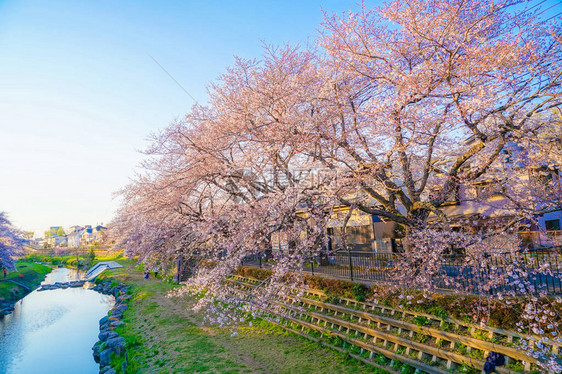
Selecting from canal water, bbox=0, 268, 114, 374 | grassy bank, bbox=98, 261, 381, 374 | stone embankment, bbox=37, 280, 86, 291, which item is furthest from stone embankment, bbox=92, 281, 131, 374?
stone embankment, bbox=37, 280, 86, 291

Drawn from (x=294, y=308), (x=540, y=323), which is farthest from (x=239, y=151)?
(x=540, y=323)

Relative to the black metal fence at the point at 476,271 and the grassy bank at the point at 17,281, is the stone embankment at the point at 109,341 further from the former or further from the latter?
the grassy bank at the point at 17,281

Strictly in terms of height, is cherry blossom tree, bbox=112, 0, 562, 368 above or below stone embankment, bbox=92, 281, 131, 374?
above

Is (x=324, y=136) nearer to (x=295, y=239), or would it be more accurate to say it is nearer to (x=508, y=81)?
(x=295, y=239)

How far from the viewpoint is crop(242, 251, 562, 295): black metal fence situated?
20.7 ft

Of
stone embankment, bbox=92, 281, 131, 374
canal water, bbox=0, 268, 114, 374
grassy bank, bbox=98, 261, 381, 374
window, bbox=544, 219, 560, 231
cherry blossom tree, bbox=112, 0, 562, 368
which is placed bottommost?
canal water, bbox=0, 268, 114, 374

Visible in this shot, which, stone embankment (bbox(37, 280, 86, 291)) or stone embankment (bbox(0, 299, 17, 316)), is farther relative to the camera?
stone embankment (bbox(37, 280, 86, 291))

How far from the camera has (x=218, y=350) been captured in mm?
9867

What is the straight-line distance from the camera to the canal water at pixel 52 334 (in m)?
12.0

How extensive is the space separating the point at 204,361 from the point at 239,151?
8.04 meters

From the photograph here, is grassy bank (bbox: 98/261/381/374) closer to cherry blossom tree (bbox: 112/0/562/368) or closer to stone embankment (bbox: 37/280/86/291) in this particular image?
cherry blossom tree (bbox: 112/0/562/368)

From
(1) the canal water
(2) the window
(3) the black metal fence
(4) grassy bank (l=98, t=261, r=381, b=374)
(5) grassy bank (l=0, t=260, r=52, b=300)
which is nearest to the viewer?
(3) the black metal fence

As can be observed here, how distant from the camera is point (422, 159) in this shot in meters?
9.80

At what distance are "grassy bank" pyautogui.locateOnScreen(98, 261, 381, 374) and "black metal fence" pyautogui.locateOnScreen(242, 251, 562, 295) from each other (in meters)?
2.62
